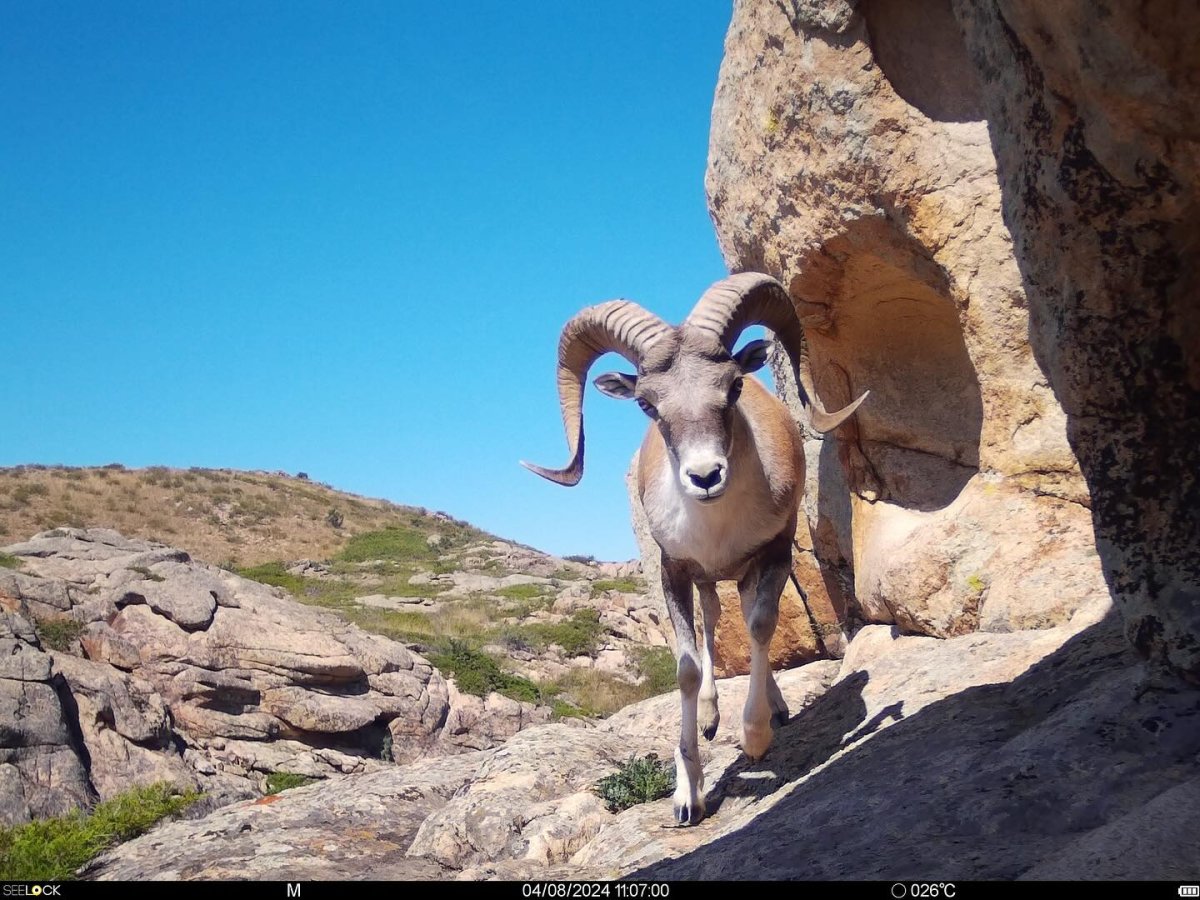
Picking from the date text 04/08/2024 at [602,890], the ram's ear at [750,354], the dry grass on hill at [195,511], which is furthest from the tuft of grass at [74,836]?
the dry grass on hill at [195,511]

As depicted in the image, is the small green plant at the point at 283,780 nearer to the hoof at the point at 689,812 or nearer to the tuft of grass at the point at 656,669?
the tuft of grass at the point at 656,669

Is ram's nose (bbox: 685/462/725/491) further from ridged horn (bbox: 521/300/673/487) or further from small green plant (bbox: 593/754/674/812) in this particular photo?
small green plant (bbox: 593/754/674/812)

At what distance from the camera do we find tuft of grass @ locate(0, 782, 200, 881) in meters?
8.37

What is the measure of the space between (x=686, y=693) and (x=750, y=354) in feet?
8.74

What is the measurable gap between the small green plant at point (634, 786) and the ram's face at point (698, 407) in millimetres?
2521

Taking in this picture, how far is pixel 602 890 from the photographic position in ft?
17.4

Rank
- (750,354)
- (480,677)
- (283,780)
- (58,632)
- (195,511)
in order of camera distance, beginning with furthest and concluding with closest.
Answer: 1. (195,511)
2. (480,677)
3. (58,632)
4. (283,780)
5. (750,354)

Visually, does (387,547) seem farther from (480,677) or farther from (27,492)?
(480,677)

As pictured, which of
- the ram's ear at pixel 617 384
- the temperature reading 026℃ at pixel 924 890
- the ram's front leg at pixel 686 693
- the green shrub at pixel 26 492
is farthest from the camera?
the green shrub at pixel 26 492

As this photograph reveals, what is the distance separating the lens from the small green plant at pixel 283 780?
1494 cm

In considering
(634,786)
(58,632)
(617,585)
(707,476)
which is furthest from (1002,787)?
(617,585)

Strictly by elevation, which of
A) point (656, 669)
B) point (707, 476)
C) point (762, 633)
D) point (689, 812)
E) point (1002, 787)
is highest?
point (656, 669)

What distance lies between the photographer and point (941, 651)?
8219 mm

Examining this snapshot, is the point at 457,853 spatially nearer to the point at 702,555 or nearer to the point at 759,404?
the point at 702,555
